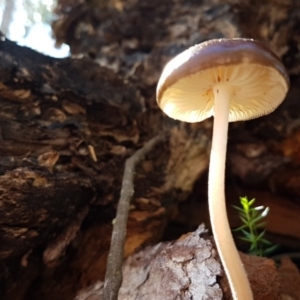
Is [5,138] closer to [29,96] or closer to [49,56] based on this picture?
[29,96]

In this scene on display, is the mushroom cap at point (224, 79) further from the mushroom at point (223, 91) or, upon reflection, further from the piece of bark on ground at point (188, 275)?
the piece of bark on ground at point (188, 275)

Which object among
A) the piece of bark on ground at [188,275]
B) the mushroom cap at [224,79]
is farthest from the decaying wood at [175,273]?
the mushroom cap at [224,79]

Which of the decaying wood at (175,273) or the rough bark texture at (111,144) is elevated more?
the rough bark texture at (111,144)

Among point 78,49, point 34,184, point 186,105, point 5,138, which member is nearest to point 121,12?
point 78,49

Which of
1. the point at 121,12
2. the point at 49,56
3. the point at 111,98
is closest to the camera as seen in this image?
the point at 49,56

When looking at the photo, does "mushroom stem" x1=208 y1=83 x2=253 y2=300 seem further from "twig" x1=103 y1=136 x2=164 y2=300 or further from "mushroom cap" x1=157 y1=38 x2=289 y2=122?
"twig" x1=103 y1=136 x2=164 y2=300

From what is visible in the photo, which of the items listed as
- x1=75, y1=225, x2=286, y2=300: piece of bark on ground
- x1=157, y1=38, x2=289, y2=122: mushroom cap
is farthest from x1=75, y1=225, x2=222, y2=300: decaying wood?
x1=157, y1=38, x2=289, y2=122: mushroom cap
